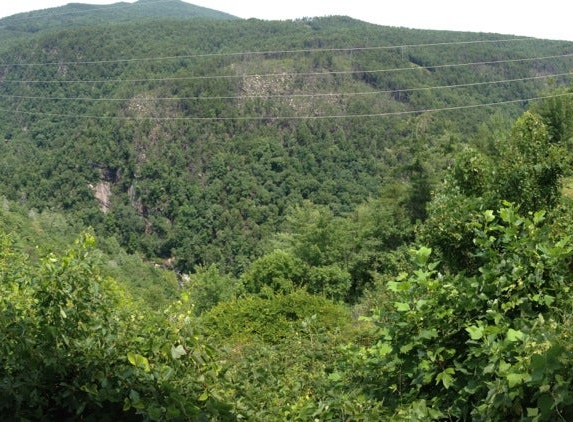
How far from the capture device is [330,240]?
77.8 feet

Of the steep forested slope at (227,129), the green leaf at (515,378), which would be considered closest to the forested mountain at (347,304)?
the green leaf at (515,378)

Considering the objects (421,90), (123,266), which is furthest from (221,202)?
(421,90)

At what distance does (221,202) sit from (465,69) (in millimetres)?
71654

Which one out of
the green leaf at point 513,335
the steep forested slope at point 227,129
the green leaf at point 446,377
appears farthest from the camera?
the steep forested slope at point 227,129

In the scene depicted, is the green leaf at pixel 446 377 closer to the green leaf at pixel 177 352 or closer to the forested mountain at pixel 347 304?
the forested mountain at pixel 347 304

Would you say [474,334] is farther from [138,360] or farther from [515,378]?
[138,360]

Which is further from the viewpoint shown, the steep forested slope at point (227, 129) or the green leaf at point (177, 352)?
the steep forested slope at point (227, 129)

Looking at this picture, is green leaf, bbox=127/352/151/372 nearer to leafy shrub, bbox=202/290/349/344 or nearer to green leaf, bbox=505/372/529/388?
green leaf, bbox=505/372/529/388

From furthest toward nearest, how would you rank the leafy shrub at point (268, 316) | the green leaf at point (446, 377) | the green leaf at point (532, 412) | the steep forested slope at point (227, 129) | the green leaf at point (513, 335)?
the steep forested slope at point (227, 129) → the leafy shrub at point (268, 316) → the green leaf at point (446, 377) → the green leaf at point (513, 335) → the green leaf at point (532, 412)

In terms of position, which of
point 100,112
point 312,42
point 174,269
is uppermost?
point 312,42

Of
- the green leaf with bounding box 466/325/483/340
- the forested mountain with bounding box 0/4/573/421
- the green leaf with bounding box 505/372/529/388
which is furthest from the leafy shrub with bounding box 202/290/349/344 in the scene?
the green leaf with bounding box 505/372/529/388

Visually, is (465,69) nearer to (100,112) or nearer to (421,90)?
(421,90)

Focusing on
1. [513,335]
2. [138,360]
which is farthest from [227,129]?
[513,335]

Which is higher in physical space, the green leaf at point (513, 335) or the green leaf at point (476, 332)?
the green leaf at point (513, 335)
